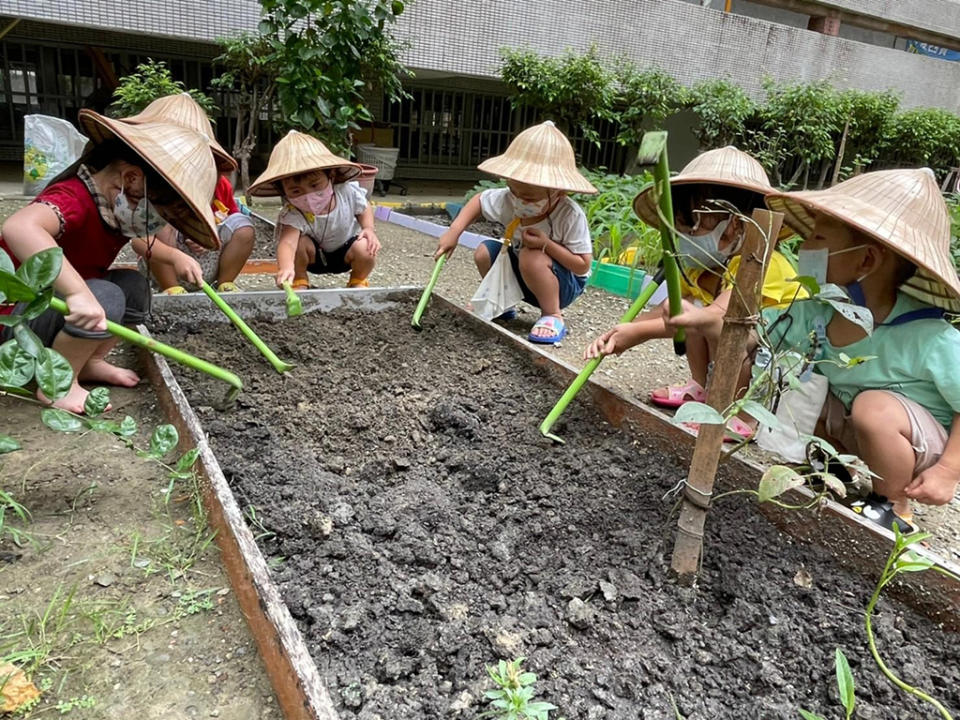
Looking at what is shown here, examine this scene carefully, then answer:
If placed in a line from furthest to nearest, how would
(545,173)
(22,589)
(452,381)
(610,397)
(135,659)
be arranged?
1. (545,173)
2. (452,381)
3. (610,397)
4. (22,589)
5. (135,659)

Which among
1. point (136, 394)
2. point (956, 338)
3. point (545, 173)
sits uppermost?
point (545, 173)

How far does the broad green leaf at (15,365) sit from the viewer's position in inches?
51.4

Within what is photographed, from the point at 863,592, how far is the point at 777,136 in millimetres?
7166

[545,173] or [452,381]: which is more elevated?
[545,173]

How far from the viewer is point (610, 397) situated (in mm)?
1977

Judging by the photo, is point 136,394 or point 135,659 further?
point 136,394

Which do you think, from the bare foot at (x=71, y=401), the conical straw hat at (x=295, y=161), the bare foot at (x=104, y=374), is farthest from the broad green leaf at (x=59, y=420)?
the conical straw hat at (x=295, y=161)

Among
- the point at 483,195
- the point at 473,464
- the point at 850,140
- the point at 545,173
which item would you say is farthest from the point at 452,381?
the point at 850,140

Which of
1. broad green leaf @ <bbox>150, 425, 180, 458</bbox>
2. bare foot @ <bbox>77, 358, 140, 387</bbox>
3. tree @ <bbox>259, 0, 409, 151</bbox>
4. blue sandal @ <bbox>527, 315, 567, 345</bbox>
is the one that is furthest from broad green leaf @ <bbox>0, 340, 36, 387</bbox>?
tree @ <bbox>259, 0, 409, 151</bbox>

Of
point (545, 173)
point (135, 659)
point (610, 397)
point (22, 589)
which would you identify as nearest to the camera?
point (135, 659)

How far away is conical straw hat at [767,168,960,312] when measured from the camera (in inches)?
52.6

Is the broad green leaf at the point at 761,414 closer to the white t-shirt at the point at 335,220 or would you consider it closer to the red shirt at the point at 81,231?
the red shirt at the point at 81,231

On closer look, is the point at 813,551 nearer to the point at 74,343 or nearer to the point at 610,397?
the point at 610,397

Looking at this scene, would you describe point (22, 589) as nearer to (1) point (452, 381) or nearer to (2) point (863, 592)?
(1) point (452, 381)
